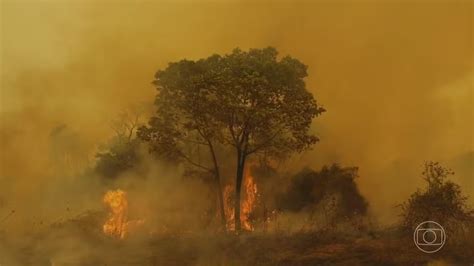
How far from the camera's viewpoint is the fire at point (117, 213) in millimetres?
16344

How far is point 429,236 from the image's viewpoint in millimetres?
14281

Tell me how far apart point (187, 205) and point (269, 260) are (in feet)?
11.7

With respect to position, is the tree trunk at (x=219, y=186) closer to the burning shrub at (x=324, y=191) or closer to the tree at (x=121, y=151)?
the burning shrub at (x=324, y=191)

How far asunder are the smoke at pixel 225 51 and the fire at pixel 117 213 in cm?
54

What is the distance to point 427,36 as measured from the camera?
17344 millimetres

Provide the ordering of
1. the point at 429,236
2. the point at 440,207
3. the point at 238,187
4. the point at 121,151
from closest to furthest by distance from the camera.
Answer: the point at 429,236 → the point at 440,207 → the point at 238,187 → the point at 121,151

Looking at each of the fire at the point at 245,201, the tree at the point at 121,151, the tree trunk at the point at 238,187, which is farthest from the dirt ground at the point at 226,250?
the tree at the point at 121,151

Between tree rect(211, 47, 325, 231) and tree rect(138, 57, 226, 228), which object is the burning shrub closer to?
tree rect(211, 47, 325, 231)

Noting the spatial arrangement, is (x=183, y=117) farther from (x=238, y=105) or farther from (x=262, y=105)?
(x=262, y=105)

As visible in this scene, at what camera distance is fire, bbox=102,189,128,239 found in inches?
643

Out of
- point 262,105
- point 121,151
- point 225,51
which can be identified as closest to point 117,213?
point 121,151

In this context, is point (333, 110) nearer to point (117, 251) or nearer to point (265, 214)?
point (265, 214)

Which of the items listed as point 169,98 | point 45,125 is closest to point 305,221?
point 169,98

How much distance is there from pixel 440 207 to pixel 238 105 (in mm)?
5999
